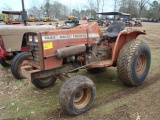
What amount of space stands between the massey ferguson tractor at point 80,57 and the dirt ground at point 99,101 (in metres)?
0.22

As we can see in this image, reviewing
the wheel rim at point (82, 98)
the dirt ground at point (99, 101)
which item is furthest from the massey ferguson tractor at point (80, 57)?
the dirt ground at point (99, 101)

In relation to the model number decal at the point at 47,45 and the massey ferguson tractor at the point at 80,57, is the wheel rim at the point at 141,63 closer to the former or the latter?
the massey ferguson tractor at the point at 80,57

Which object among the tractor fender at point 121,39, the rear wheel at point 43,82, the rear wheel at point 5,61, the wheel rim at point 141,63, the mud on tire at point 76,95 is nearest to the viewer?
the mud on tire at point 76,95

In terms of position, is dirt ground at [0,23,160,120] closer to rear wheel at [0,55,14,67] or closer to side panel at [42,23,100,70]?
side panel at [42,23,100,70]

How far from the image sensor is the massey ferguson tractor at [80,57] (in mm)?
3285

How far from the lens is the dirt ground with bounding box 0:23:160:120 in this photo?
3281mm

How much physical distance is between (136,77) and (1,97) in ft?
9.64

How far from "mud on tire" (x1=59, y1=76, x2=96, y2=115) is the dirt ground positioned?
0.46 ft

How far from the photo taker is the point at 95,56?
4.14 meters

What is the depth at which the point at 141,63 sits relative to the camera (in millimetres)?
4660

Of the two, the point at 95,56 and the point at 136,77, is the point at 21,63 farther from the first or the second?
the point at 136,77

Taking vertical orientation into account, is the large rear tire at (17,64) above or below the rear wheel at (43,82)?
above

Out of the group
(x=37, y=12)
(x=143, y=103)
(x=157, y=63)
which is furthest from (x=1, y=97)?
(x=37, y=12)

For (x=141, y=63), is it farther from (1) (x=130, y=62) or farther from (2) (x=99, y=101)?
(2) (x=99, y=101)
